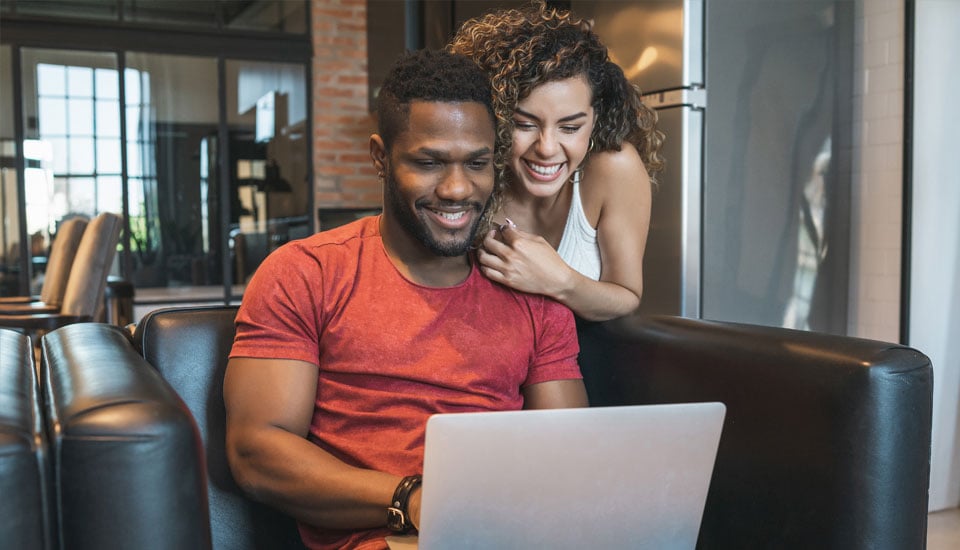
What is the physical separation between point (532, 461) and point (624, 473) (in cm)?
11

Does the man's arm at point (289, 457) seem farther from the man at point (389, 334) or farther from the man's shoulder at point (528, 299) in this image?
the man's shoulder at point (528, 299)

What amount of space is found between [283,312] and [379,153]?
0.30m

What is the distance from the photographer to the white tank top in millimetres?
1769

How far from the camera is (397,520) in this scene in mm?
1124

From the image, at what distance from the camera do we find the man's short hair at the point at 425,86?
135 centimetres

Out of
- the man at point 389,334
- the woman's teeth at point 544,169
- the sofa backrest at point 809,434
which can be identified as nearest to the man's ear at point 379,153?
the man at point 389,334

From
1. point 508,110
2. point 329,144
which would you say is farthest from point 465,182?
point 329,144

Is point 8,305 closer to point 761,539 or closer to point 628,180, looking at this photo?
point 628,180

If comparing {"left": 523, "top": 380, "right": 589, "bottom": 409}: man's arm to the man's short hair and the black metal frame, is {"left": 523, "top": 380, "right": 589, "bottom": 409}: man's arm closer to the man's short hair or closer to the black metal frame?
the man's short hair

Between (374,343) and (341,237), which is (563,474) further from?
(341,237)

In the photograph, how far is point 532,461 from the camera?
973 millimetres

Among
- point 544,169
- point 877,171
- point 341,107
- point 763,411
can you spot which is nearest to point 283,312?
point 544,169

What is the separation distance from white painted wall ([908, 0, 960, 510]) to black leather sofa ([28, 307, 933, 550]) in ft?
5.88

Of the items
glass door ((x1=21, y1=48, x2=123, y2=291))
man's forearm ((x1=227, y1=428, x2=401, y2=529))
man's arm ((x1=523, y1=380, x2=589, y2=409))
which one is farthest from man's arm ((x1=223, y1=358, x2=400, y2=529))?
glass door ((x1=21, y1=48, x2=123, y2=291))
